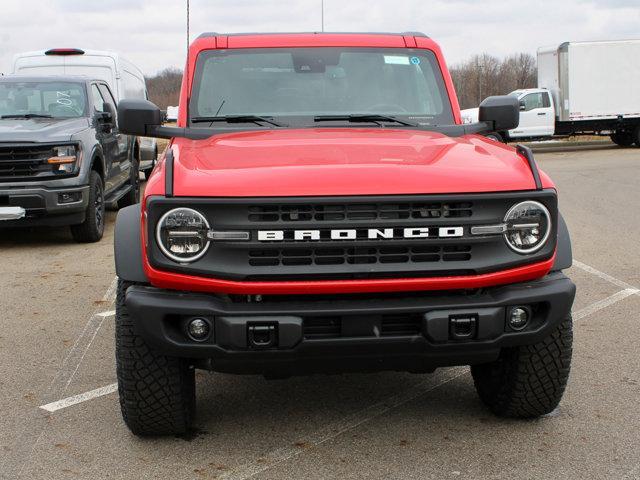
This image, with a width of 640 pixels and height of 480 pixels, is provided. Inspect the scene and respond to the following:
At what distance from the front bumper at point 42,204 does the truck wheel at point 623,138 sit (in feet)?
71.6

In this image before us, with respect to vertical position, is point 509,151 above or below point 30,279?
above

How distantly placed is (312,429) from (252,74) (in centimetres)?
213

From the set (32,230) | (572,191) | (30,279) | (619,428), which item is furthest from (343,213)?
(572,191)

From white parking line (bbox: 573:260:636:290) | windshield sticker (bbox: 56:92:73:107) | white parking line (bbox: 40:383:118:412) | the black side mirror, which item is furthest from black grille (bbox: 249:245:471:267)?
windshield sticker (bbox: 56:92:73:107)

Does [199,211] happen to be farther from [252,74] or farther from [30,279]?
[30,279]

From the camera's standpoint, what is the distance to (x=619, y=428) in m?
4.27

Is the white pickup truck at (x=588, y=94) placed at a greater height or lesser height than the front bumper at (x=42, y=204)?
greater

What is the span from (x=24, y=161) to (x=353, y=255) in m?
6.92

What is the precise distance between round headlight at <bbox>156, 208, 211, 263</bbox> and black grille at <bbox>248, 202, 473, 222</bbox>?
0.21 m

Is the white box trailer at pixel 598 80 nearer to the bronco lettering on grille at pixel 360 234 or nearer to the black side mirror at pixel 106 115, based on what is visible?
the black side mirror at pixel 106 115

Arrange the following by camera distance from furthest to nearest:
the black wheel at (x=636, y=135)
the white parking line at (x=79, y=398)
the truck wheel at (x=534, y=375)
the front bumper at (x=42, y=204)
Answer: the black wheel at (x=636, y=135) < the front bumper at (x=42, y=204) < the white parking line at (x=79, y=398) < the truck wheel at (x=534, y=375)

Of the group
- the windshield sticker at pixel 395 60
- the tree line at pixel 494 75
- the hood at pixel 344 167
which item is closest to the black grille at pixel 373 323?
the hood at pixel 344 167

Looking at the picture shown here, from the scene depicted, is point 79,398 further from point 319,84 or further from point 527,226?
point 527,226

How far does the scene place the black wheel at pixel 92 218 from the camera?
10242 millimetres
